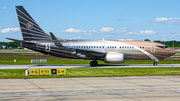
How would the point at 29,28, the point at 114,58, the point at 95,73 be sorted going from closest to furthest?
the point at 95,73 < the point at 114,58 < the point at 29,28

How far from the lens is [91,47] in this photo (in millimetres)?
42594

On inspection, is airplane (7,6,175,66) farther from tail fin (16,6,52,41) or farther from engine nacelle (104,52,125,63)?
engine nacelle (104,52,125,63)

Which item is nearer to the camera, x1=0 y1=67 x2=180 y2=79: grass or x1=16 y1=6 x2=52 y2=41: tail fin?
x1=0 y1=67 x2=180 y2=79: grass

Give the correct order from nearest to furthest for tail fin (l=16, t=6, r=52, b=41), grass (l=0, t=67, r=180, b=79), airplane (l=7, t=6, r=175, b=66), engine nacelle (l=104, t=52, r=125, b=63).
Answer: grass (l=0, t=67, r=180, b=79) → engine nacelle (l=104, t=52, r=125, b=63) → airplane (l=7, t=6, r=175, b=66) → tail fin (l=16, t=6, r=52, b=41)

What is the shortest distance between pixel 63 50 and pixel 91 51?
569 cm

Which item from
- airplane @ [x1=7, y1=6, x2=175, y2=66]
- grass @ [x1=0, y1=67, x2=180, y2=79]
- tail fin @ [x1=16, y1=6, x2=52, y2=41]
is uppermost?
tail fin @ [x1=16, y1=6, x2=52, y2=41]

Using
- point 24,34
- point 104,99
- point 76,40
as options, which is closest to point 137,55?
point 76,40

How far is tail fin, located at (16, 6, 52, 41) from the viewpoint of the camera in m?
42.2

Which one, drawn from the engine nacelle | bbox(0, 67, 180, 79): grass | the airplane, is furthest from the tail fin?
the engine nacelle

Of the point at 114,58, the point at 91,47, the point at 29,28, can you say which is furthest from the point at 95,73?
the point at 29,28

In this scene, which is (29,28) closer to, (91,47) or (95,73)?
(91,47)

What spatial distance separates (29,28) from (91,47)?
12497mm

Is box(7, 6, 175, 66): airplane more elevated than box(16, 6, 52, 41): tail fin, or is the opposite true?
box(16, 6, 52, 41): tail fin

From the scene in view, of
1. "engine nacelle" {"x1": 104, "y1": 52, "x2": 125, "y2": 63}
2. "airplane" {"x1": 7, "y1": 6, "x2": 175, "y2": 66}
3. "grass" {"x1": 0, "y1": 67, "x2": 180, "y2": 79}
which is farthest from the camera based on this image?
Result: "airplane" {"x1": 7, "y1": 6, "x2": 175, "y2": 66}
